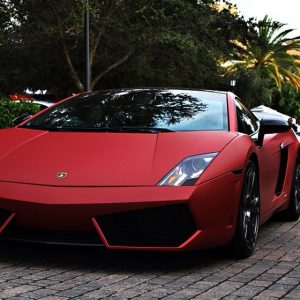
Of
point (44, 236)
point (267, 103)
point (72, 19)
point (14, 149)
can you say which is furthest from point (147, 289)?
point (267, 103)

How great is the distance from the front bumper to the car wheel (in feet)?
1.49

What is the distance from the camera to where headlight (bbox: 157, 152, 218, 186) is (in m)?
4.08

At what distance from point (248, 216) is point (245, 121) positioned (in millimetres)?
1043

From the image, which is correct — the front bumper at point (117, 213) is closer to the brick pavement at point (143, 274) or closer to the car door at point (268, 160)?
the brick pavement at point (143, 274)

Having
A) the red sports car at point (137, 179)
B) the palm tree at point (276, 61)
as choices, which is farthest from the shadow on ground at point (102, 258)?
the palm tree at point (276, 61)

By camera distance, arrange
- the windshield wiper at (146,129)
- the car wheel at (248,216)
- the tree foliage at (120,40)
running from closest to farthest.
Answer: the car wheel at (248,216) → the windshield wiper at (146,129) → the tree foliage at (120,40)

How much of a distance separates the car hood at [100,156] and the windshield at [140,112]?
216 mm

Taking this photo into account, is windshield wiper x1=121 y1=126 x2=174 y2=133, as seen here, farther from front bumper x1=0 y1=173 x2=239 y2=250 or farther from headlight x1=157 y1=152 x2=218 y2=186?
front bumper x1=0 y1=173 x2=239 y2=250

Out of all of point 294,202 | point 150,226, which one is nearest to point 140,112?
point 150,226

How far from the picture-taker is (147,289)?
3689mm

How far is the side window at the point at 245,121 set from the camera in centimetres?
520

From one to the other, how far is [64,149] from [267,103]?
40.4 metres

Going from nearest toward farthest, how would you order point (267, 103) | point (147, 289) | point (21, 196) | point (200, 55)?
point (147, 289)
point (21, 196)
point (200, 55)
point (267, 103)

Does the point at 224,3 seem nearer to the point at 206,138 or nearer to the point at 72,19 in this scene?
the point at 72,19
